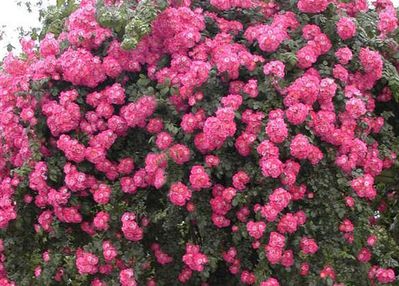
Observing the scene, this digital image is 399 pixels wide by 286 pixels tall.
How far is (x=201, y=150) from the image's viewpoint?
2.61 meters

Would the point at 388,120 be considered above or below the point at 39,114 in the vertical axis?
below

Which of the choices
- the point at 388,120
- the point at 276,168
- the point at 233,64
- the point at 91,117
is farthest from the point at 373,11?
the point at 91,117

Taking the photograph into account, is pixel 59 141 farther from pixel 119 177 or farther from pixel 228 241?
pixel 228 241

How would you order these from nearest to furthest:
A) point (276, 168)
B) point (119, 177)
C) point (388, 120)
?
point (276, 168) → point (119, 177) → point (388, 120)

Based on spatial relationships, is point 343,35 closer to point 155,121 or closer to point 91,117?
point 155,121

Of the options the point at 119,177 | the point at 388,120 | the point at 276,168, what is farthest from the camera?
the point at 388,120

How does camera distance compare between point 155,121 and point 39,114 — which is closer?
point 155,121

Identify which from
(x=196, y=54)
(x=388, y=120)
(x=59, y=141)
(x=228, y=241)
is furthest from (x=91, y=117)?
(x=388, y=120)

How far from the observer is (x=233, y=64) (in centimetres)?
262

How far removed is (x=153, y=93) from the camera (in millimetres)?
2723

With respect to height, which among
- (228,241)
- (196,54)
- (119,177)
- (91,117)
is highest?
(196,54)

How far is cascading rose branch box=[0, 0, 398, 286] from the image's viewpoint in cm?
255

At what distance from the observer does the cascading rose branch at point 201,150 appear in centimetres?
255

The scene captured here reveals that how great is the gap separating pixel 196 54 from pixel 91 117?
20.8 inches
